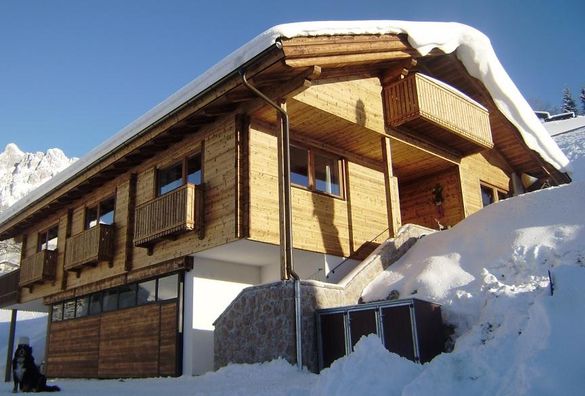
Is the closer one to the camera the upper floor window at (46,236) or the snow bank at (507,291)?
the snow bank at (507,291)

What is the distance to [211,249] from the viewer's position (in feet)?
43.8

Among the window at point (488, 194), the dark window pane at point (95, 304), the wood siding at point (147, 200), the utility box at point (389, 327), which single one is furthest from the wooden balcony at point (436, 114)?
the dark window pane at point (95, 304)

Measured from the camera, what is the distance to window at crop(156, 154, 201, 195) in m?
14.7

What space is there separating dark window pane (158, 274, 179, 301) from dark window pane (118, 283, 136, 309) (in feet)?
4.86

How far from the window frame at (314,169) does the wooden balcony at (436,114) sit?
1798mm

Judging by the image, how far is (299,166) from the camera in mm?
14477

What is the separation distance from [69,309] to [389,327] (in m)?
14.1

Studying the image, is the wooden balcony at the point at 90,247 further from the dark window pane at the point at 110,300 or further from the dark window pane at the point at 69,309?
the dark window pane at the point at 69,309

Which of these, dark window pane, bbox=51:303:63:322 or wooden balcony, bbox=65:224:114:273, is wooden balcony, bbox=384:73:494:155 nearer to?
wooden balcony, bbox=65:224:114:273

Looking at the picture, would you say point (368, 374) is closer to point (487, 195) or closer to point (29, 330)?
point (487, 195)

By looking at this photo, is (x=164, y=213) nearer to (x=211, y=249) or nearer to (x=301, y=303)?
(x=211, y=249)

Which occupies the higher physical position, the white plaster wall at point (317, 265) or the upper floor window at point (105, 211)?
the upper floor window at point (105, 211)

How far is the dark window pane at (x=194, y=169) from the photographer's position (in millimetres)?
14562

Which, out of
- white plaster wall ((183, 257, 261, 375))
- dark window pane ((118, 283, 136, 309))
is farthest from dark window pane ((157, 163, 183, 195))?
dark window pane ((118, 283, 136, 309))
